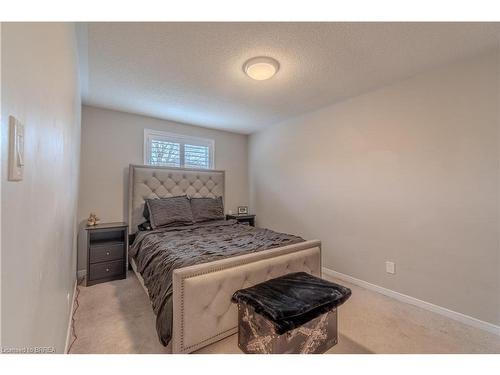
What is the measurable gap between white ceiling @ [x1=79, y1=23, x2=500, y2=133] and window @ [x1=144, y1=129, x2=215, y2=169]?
679 mm

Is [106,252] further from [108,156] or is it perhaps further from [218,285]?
[218,285]

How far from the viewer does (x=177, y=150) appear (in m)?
3.88

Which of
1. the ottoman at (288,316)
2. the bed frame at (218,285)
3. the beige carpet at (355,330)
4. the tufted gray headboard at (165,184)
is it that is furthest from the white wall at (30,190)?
the tufted gray headboard at (165,184)

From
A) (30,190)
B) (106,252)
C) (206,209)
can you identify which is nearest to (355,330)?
(30,190)

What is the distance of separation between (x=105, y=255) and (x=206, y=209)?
1443 mm

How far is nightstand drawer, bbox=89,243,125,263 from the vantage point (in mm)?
2775

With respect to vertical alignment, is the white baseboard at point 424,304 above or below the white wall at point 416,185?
below

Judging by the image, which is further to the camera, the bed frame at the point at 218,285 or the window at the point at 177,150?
the window at the point at 177,150

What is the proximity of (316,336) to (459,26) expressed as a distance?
249 cm

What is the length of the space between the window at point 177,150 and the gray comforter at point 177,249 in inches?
49.9

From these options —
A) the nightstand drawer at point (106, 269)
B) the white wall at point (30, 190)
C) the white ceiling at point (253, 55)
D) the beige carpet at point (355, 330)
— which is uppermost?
the white ceiling at point (253, 55)

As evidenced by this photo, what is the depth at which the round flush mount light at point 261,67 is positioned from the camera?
2020 mm

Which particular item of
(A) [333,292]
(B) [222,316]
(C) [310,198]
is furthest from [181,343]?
(C) [310,198]

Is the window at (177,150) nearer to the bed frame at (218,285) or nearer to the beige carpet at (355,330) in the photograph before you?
the beige carpet at (355,330)
